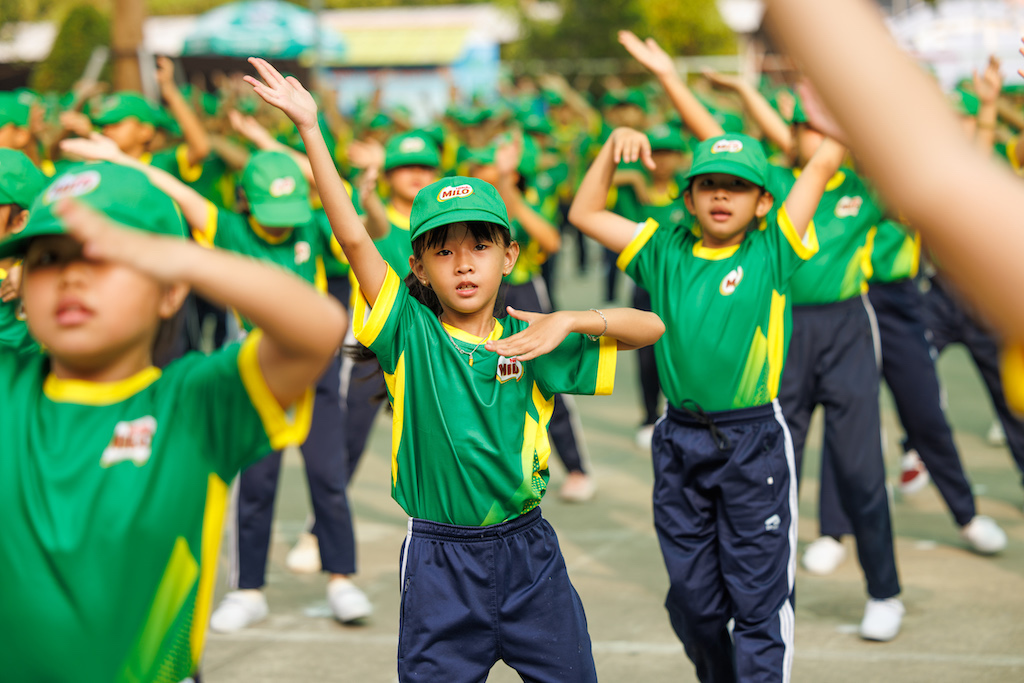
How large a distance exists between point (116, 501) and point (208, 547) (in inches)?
8.7

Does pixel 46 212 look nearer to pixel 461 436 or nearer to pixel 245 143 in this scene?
pixel 461 436

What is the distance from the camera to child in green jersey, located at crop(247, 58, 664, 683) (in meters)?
2.93

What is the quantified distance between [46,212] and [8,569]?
64 cm

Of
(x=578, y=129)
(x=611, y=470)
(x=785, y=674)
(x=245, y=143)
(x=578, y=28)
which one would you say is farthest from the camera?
(x=578, y=28)

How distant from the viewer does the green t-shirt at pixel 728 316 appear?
3889 mm

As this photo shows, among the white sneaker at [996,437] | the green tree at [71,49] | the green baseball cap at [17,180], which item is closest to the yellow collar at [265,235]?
the green baseball cap at [17,180]

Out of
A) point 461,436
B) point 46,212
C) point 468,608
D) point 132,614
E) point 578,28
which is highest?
point 578,28

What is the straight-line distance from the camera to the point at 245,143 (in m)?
10.6

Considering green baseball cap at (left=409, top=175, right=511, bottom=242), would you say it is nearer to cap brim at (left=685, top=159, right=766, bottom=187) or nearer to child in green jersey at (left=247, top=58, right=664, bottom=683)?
child in green jersey at (left=247, top=58, right=664, bottom=683)

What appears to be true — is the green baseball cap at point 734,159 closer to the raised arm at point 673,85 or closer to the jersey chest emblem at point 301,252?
the raised arm at point 673,85

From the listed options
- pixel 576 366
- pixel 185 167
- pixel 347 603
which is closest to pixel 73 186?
pixel 576 366

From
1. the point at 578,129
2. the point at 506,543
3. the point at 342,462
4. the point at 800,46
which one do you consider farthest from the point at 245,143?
the point at 800,46

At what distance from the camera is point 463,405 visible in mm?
3000

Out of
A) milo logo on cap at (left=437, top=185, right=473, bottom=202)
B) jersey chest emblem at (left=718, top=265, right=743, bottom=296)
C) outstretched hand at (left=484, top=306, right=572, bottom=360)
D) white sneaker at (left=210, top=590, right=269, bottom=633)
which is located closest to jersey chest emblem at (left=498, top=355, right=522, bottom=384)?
outstretched hand at (left=484, top=306, right=572, bottom=360)
